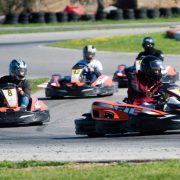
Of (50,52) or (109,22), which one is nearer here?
(50,52)

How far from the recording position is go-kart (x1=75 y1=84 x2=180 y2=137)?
457 inches

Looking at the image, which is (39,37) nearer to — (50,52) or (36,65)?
(50,52)

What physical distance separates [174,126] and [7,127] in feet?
11.7

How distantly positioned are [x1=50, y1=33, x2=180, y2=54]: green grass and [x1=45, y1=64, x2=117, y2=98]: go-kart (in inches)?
430

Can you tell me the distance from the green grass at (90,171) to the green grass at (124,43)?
20.9 metres

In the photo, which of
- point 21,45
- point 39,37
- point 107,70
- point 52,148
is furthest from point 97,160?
point 39,37

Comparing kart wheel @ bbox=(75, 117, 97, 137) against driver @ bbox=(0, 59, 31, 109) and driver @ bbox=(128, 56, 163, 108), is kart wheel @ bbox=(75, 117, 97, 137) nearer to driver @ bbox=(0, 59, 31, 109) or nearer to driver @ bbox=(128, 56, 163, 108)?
driver @ bbox=(128, 56, 163, 108)

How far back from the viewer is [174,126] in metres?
11.5

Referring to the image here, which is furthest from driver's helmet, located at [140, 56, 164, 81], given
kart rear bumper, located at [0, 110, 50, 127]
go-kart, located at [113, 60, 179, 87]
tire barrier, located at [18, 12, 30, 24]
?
tire barrier, located at [18, 12, 30, 24]

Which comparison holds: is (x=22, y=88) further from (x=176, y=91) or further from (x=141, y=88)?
(x=176, y=91)

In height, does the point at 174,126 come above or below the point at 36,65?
above

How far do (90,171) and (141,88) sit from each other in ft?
13.5

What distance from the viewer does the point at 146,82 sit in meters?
12.6

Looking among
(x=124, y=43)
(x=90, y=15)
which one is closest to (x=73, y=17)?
(x=90, y=15)
